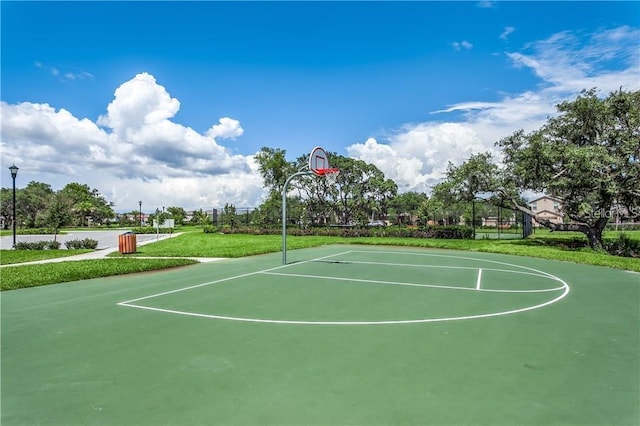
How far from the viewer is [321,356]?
403 centimetres

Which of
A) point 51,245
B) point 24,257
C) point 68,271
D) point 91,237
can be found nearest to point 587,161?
point 68,271

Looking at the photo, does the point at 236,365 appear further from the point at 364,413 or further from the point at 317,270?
the point at 317,270

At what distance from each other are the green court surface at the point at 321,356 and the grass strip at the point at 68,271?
Result: 79cm

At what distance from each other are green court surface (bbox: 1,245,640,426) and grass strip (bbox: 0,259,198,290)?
79 centimetres

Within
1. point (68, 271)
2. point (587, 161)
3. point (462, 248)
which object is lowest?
point (462, 248)

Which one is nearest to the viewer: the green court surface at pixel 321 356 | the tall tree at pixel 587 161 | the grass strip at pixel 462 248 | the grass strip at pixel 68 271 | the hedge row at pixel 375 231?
the green court surface at pixel 321 356

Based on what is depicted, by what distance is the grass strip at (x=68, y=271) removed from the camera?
8.58 meters

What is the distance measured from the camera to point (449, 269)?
1117 cm

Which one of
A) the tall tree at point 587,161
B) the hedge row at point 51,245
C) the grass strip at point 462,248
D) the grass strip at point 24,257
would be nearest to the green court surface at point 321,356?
the grass strip at point 462,248

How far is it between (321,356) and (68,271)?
8.57 meters

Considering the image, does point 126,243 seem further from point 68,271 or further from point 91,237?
point 91,237

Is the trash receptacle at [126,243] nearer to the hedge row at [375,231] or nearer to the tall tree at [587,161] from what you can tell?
the hedge row at [375,231]

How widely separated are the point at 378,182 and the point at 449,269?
73.0 ft

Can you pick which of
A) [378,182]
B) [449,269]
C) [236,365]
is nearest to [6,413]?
[236,365]
